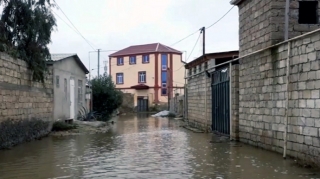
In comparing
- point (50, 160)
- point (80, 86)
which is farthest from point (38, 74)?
point (80, 86)

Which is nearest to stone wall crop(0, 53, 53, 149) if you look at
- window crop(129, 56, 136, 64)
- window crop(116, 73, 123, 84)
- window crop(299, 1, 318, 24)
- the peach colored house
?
window crop(299, 1, 318, 24)

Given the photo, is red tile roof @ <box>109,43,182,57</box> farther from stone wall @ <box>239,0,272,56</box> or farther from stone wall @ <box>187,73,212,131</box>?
stone wall @ <box>239,0,272,56</box>

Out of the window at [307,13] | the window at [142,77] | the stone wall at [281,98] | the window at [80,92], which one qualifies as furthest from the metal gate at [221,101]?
the window at [142,77]

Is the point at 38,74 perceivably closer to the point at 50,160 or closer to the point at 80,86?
the point at 50,160

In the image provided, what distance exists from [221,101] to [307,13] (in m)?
5.41

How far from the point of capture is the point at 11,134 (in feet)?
36.9

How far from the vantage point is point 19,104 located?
1239 cm

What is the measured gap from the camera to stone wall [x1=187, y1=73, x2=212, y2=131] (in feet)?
56.4

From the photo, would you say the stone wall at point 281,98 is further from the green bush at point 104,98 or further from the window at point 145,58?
the window at point 145,58

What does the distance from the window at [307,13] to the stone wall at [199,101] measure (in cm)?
707

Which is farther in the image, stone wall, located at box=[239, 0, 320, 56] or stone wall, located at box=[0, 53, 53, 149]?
stone wall, located at box=[0, 53, 53, 149]

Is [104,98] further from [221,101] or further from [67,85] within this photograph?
[221,101]

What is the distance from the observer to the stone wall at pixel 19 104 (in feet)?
36.1

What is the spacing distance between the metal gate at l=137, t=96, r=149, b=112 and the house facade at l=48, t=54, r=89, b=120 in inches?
1162
